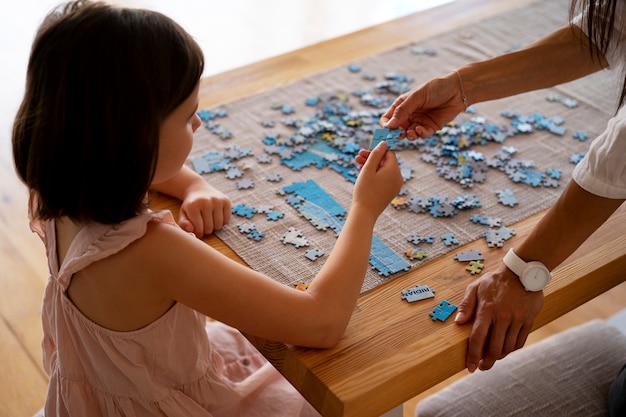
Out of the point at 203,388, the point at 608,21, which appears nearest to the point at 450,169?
the point at 608,21

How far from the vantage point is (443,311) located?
128 cm

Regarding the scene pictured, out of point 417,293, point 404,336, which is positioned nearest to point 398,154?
point 417,293

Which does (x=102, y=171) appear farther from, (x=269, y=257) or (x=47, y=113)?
(x=269, y=257)

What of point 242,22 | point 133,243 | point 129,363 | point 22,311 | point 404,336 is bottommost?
point 22,311

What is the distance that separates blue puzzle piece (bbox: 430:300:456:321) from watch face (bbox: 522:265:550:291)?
0.14 m

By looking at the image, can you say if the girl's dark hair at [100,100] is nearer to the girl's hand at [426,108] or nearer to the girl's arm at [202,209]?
the girl's arm at [202,209]

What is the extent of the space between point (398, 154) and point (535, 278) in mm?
530

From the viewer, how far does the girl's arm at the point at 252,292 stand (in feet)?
3.78

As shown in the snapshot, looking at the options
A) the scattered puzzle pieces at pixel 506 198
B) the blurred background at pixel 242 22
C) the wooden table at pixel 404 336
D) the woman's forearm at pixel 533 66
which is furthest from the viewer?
the blurred background at pixel 242 22

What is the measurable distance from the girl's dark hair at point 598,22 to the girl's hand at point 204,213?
81cm

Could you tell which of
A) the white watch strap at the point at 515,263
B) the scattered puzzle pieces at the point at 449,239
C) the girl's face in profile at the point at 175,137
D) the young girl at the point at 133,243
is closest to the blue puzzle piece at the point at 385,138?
the young girl at the point at 133,243

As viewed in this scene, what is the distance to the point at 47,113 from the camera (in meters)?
1.08

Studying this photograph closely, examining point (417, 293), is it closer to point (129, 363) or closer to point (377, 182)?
point (377, 182)

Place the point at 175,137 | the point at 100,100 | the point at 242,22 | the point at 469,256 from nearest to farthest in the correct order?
1. the point at 100,100
2. the point at 175,137
3. the point at 469,256
4. the point at 242,22
